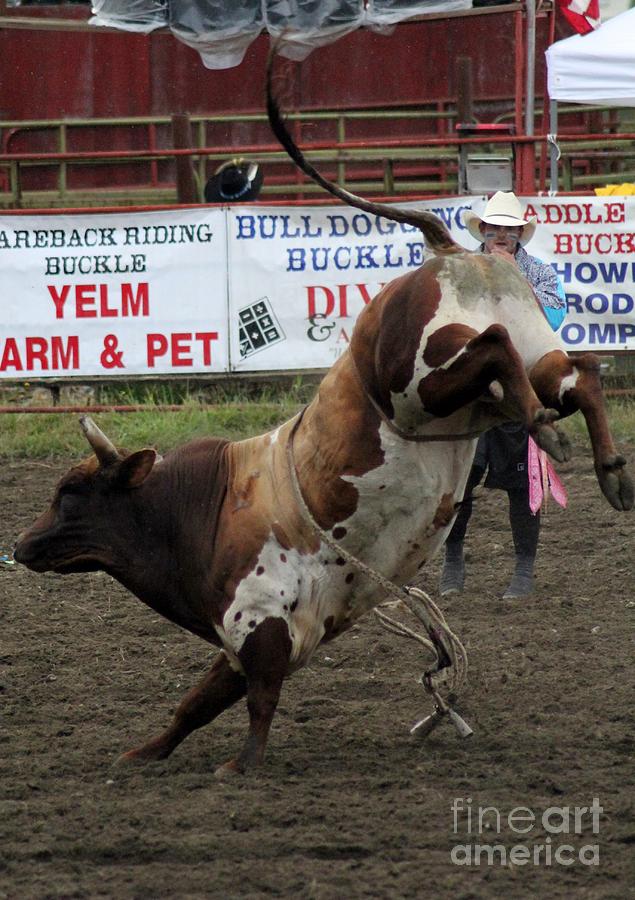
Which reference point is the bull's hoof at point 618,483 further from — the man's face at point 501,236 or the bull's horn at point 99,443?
the man's face at point 501,236

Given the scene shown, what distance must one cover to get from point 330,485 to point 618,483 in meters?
0.95

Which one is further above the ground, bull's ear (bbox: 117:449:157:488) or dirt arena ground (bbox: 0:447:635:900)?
bull's ear (bbox: 117:449:157:488)

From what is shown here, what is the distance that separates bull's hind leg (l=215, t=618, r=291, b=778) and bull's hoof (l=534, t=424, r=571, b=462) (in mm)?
1133

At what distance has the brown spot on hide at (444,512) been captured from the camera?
14.4 feet

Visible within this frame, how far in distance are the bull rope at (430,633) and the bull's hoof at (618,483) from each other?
0.86 metres

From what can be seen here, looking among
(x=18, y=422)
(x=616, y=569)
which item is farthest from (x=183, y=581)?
(x=18, y=422)

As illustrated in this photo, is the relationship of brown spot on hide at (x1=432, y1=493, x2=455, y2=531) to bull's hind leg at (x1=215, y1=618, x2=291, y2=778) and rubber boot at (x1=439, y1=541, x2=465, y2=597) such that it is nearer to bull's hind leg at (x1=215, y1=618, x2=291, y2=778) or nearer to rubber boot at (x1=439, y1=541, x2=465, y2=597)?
bull's hind leg at (x1=215, y1=618, x2=291, y2=778)

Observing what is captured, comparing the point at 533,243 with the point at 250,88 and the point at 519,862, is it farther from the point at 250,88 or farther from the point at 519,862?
the point at 519,862

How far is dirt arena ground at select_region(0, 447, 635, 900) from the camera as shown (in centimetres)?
367

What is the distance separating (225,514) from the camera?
4.58 m

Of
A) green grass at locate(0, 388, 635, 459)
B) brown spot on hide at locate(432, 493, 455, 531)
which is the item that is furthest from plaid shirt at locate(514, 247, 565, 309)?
green grass at locate(0, 388, 635, 459)

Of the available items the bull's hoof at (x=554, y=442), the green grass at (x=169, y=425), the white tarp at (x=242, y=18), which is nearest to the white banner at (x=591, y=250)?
the green grass at (x=169, y=425)

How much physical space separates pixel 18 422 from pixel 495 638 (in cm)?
534

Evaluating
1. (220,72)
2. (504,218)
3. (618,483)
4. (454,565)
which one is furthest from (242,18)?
(618,483)
